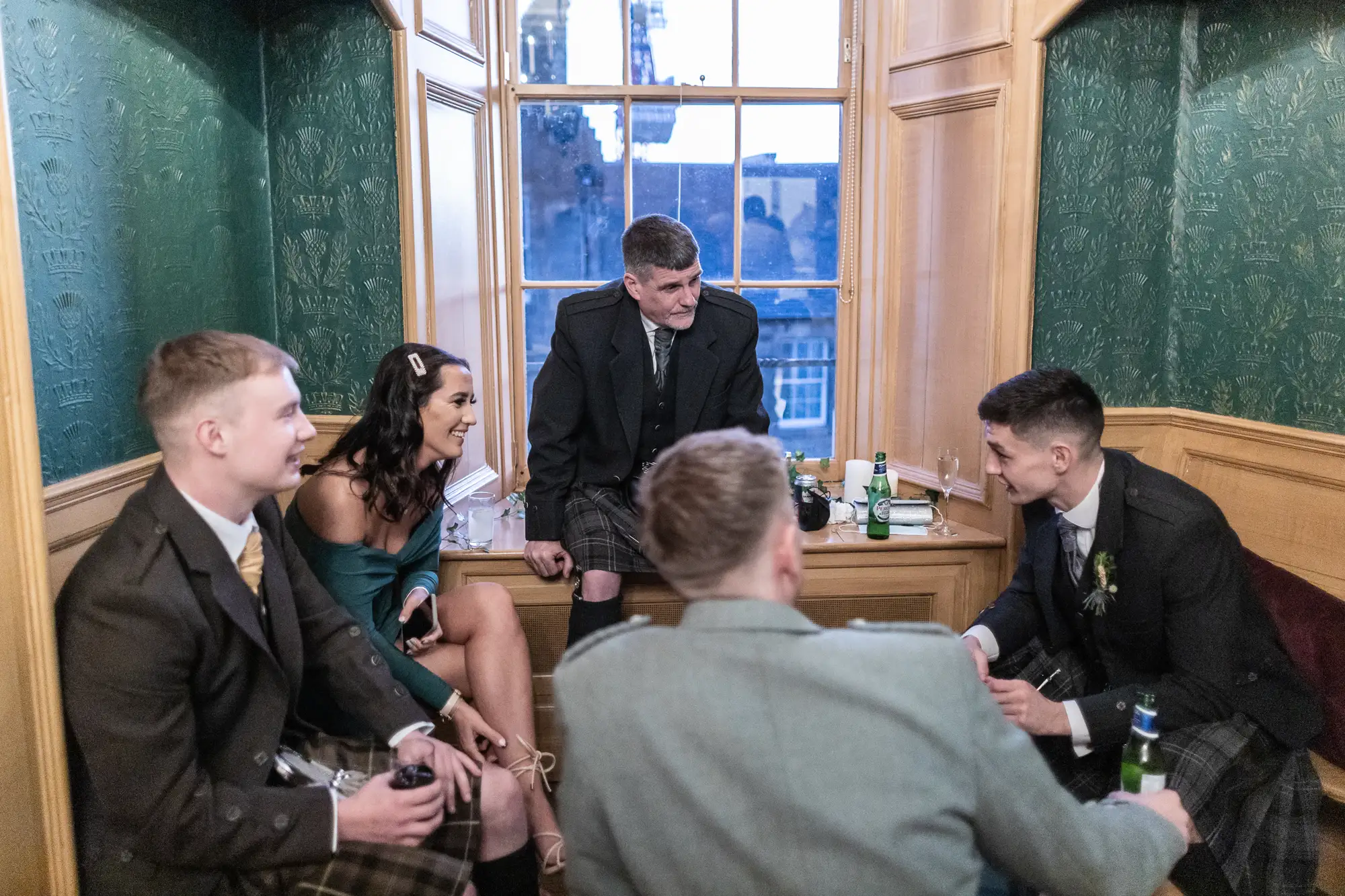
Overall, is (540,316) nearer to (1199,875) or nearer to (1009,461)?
(1009,461)

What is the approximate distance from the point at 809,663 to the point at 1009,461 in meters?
1.37

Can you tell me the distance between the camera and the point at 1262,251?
3.00 metres

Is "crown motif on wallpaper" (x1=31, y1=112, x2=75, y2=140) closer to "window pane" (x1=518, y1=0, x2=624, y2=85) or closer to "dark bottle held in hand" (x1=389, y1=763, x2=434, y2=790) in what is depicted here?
"dark bottle held in hand" (x1=389, y1=763, x2=434, y2=790)

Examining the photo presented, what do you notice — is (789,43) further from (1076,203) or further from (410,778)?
(410,778)

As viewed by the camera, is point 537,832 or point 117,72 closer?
point 117,72

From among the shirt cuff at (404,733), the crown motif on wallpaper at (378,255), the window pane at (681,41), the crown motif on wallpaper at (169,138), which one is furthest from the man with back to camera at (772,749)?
the window pane at (681,41)

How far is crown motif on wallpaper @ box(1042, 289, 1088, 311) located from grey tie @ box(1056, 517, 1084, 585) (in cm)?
95

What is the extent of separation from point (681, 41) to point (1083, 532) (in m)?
2.19

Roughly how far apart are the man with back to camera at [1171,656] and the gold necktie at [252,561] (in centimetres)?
145

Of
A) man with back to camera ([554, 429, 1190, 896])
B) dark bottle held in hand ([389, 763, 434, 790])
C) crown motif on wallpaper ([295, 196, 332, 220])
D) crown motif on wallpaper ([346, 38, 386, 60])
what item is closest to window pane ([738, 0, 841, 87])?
crown motif on wallpaper ([346, 38, 386, 60])

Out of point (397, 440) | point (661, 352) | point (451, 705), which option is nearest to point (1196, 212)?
point (661, 352)

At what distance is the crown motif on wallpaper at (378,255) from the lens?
3219 mm

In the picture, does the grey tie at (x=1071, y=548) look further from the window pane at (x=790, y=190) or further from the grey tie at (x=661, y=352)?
the window pane at (x=790, y=190)

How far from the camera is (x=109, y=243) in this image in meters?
2.26
